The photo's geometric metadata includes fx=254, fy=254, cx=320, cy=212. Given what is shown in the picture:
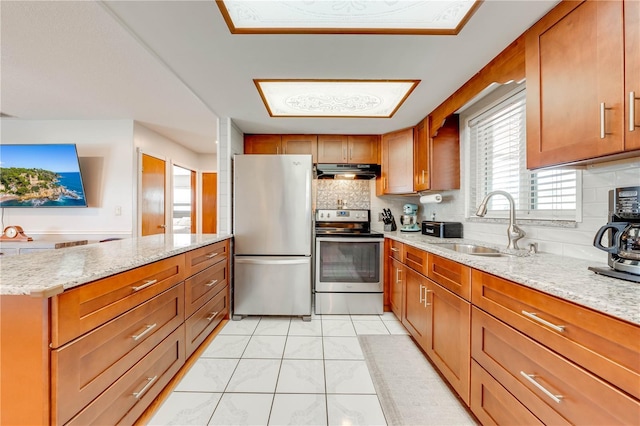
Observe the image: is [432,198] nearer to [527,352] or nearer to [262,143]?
[527,352]

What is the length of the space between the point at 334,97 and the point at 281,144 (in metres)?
1.10

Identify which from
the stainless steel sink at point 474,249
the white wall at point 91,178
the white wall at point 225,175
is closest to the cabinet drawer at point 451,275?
the stainless steel sink at point 474,249

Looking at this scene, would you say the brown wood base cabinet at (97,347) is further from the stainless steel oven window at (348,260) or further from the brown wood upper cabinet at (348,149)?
the brown wood upper cabinet at (348,149)

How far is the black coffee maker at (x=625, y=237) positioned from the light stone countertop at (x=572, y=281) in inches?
2.0

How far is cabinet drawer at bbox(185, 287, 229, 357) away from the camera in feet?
5.95

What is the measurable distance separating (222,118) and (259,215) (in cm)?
112

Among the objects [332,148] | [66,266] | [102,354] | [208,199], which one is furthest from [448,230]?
[208,199]

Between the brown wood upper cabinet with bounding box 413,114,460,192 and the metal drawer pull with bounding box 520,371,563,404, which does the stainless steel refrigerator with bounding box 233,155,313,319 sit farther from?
the metal drawer pull with bounding box 520,371,563,404

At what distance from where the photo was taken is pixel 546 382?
2.96ft

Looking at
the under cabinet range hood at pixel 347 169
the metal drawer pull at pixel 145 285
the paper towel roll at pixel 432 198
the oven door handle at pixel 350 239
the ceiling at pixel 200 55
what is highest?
the ceiling at pixel 200 55

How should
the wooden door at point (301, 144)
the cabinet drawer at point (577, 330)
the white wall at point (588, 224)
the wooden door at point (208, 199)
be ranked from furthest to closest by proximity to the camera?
the wooden door at point (208, 199) < the wooden door at point (301, 144) < the white wall at point (588, 224) < the cabinet drawer at point (577, 330)

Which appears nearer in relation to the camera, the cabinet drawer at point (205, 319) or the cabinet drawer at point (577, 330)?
the cabinet drawer at point (577, 330)

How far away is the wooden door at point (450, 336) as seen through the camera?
136 centimetres

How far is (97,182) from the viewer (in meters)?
3.34
